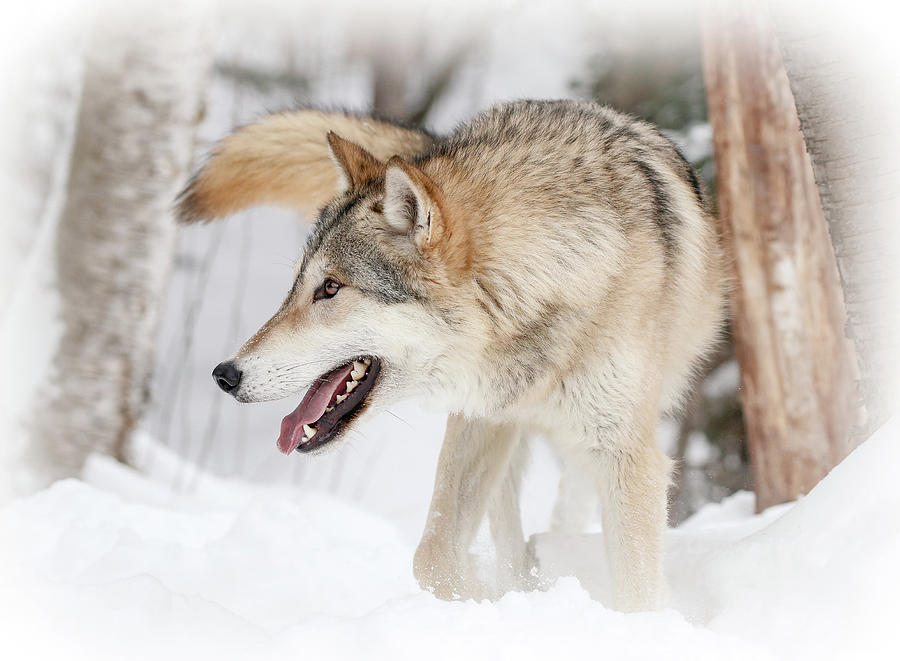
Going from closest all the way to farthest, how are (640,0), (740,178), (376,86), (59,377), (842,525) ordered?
1. (842,525)
2. (740,178)
3. (59,377)
4. (640,0)
5. (376,86)

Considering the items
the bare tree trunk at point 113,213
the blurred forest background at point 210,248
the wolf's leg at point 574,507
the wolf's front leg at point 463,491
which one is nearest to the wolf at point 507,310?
the wolf's front leg at point 463,491

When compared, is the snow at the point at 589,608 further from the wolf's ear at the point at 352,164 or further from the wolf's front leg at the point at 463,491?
the wolf's ear at the point at 352,164

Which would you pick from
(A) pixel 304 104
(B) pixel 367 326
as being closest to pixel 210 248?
(A) pixel 304 104

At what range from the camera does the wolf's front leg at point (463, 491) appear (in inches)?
125

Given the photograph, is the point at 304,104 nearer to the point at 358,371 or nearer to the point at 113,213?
the point at 358,371

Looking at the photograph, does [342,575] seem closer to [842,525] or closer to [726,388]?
[842,525]

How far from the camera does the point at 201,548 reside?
3883mm

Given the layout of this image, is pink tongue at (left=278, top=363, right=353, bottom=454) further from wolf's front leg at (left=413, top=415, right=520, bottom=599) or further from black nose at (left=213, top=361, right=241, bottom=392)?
wolf's front leg at (left=413, top=415, right=520, bottom=599)

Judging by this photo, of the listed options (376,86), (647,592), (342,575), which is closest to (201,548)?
(342,575)

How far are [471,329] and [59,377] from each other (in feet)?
13.4

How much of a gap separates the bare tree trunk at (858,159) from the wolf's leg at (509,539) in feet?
4.63

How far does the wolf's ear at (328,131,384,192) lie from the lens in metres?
2.87

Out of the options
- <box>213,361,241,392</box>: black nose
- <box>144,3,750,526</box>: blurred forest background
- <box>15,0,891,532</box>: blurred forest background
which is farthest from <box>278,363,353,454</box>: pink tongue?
<box>144,3,750,526</box>: blurred forest background

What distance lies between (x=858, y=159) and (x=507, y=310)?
140cm
